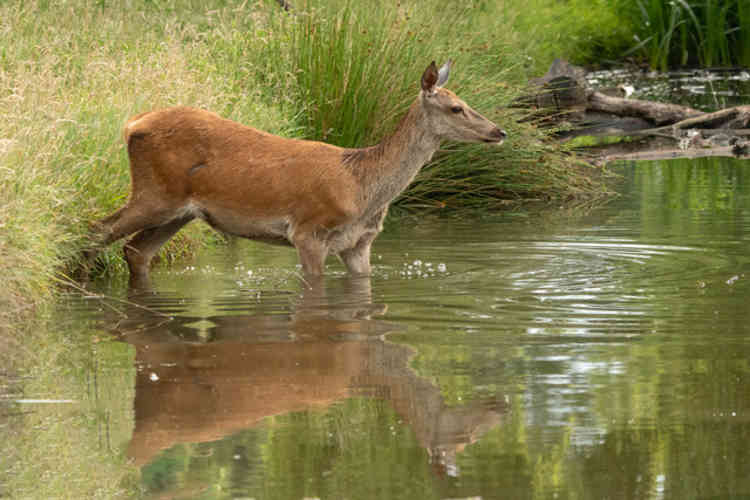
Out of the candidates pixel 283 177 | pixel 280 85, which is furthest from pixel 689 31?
pixel 283 177

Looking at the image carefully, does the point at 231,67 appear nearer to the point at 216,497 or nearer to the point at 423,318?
the point at 423,318

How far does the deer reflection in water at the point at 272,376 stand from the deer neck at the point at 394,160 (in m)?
1.38

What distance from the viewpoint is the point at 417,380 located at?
6.53 metres

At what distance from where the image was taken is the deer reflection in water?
18.4ft

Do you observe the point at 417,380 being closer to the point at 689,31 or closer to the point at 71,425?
the point at 71,425

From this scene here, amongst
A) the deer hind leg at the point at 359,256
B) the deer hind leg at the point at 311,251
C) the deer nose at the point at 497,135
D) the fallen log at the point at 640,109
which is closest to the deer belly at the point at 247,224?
the deer hind leg at the point at 311,251

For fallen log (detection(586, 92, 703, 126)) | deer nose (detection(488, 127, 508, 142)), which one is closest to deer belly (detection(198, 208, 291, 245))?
deer nose (detection(488, 127, 508, 142))

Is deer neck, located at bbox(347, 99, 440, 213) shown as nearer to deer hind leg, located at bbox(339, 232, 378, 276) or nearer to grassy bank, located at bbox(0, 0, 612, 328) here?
deer hind leg, located at bbox(339, 232, 378, 276)

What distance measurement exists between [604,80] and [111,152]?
65.8 ft

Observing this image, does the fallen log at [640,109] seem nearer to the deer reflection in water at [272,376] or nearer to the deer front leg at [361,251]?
the deer front leg at [361,251]

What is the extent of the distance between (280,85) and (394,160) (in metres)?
4.63

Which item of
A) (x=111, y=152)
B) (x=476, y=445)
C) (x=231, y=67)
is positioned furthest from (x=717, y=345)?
(x=231, y=67)

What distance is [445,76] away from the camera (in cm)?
1041

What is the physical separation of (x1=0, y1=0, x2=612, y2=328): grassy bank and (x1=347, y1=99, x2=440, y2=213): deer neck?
6.75 feet
